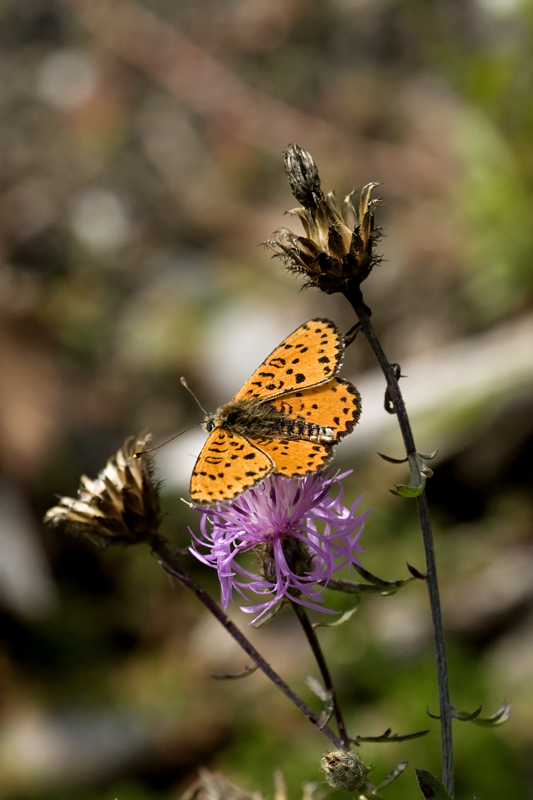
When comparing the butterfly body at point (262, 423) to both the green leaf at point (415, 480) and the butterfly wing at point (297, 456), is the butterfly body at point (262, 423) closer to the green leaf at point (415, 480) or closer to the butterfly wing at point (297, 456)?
the butterfly wing at point (297, 456)

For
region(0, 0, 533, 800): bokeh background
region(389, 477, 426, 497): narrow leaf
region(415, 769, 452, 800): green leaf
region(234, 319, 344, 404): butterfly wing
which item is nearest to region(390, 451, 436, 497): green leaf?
region(389, 477, 426, 497): narrow leaf

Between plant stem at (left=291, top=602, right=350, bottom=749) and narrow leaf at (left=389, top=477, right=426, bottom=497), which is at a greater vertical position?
narrow leaf at (left=389, top=477, right=426, bottom=497)

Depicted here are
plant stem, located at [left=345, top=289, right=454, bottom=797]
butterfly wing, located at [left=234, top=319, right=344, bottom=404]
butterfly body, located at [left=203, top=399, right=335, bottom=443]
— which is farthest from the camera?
butterfly wing, located at [left=234, top=319, right=344, bottom=404]

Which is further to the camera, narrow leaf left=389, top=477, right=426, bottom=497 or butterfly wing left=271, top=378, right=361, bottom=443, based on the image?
butterfly wing left=271, top=378, right=361, bottom=443

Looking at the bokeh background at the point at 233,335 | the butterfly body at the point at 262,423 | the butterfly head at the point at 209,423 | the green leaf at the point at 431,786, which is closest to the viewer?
the green leaf at the point at 431,786

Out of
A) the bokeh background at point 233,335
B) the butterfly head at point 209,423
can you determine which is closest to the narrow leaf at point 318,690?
the butterfly head at point 209,423

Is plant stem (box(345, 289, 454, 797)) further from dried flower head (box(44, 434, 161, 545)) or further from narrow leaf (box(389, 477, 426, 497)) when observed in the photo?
dried flower head (box(44, 434, 161, 545))

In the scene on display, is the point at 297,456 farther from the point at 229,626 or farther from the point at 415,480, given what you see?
the point at 229,626

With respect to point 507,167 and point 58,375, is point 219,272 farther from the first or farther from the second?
point 507,167
